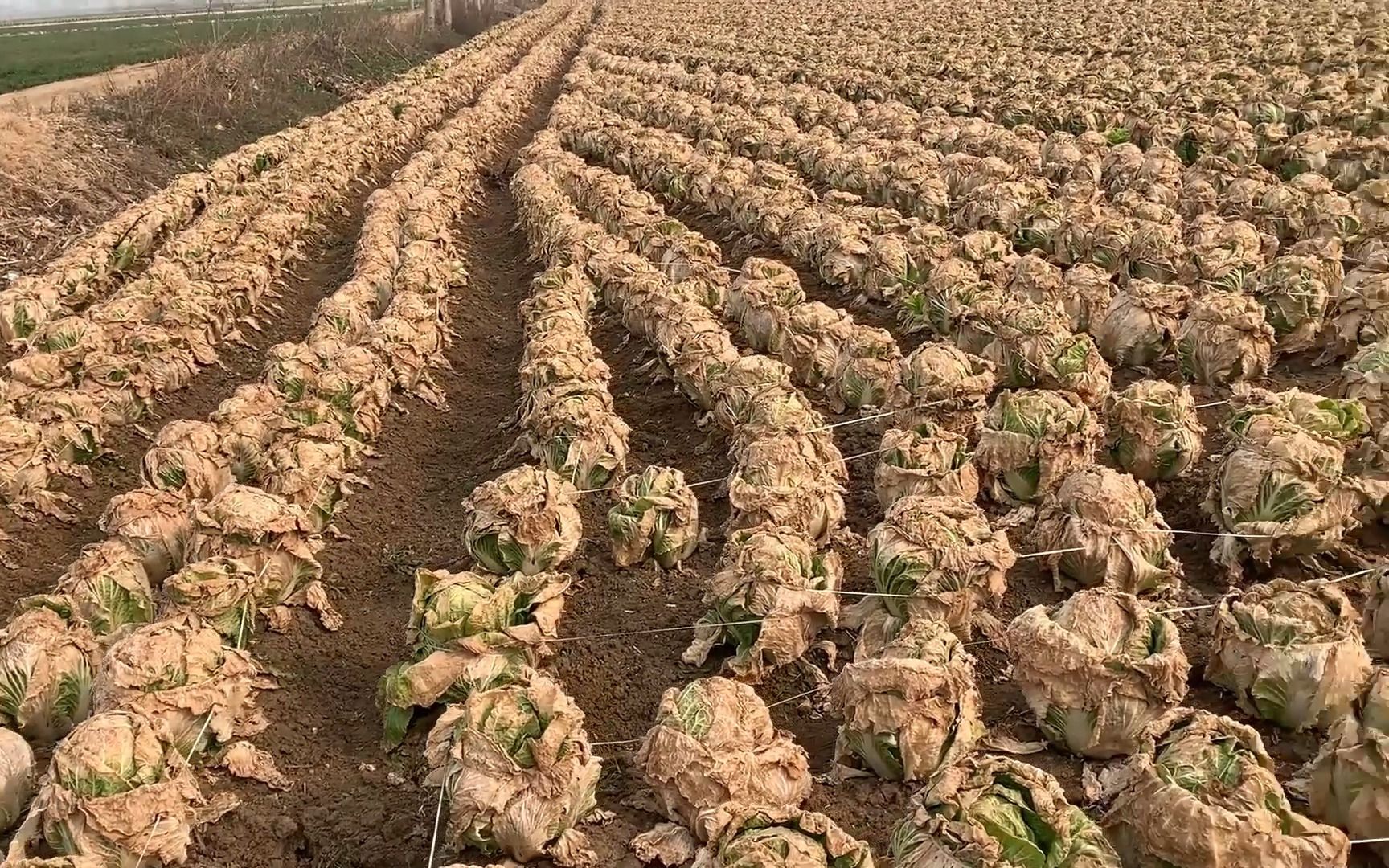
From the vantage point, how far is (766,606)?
5.75m

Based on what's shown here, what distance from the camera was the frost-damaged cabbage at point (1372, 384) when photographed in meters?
7.07

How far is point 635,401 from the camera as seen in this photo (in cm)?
1005

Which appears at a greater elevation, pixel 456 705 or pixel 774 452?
pixel 774 452

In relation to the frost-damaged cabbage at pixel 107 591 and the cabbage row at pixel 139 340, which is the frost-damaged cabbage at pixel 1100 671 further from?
the cabbage row at pixel 139 340

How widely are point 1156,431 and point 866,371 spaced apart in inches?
102

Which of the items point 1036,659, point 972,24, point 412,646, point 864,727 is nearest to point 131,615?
point 412,646

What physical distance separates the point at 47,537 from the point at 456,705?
543cm

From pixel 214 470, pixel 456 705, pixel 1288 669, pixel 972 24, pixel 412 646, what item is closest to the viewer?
pixel 1288 669

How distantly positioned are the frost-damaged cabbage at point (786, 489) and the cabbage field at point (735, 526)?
0.04m

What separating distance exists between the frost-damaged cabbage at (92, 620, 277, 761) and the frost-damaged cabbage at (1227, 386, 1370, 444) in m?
6.64

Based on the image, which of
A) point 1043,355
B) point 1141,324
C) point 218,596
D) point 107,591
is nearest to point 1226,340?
point 1141,324

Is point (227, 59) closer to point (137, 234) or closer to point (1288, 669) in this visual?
point (137, 234)

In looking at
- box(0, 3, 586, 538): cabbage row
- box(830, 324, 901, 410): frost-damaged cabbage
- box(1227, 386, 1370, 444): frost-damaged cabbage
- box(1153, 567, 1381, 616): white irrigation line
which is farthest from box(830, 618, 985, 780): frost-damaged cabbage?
box(0, 3, 586, 538): cabbage row

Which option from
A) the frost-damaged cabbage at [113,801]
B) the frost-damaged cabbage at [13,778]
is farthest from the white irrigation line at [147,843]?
the frost-damaged cabbage at [13,778]
